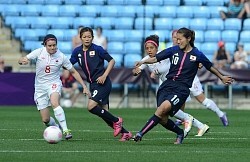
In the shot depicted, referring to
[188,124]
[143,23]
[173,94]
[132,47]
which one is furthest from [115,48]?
[173,94]

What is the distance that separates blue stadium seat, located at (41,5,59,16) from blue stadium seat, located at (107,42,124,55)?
3.05 m

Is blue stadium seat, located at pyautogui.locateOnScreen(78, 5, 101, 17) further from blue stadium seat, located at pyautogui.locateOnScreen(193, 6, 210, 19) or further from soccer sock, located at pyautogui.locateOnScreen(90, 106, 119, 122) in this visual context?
soccer sock, located at pyautogui.locateOnScreen(90, 106, 119, 122)

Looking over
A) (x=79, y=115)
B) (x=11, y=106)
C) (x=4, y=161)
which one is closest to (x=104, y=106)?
(x=4, y=161)

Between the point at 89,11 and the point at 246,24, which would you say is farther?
the point at 89,11

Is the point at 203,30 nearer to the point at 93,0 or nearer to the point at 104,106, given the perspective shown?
the point at 93,0

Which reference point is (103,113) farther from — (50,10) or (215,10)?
(50,10)

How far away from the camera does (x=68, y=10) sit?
34.6 meters

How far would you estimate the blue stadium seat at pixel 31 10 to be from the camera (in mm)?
34469

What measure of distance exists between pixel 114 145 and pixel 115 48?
A: 1856 cm

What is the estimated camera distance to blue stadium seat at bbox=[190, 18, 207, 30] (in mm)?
33250

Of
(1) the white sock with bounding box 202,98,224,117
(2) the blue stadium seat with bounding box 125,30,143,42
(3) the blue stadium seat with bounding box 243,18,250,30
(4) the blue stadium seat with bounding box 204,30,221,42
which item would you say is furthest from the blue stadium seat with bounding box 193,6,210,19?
(1) the white sock with bounding box 202,98,224,117

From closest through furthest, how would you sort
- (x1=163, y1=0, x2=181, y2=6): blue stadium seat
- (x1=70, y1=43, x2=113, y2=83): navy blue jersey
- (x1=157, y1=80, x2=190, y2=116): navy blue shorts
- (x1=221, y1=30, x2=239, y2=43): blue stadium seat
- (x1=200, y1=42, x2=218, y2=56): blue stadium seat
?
(x1=157, y1=80, x2=190, y2=116): navy blue shorts < (x1=70, y1=43, x2=113, y2=83): navy blue jersey < (x1=200, y1=42, x2=218, y2=56): blue stadium seat < (x1=221, y1=30, x2=239, y2=43): blue stadium seat < (x1=163, y1=0, x2=181, y2=6): blue stadium seat

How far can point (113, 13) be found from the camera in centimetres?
3431

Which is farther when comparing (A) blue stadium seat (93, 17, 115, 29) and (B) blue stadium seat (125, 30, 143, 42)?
(A) blue stadium seat (93, 17, 115, 29)
